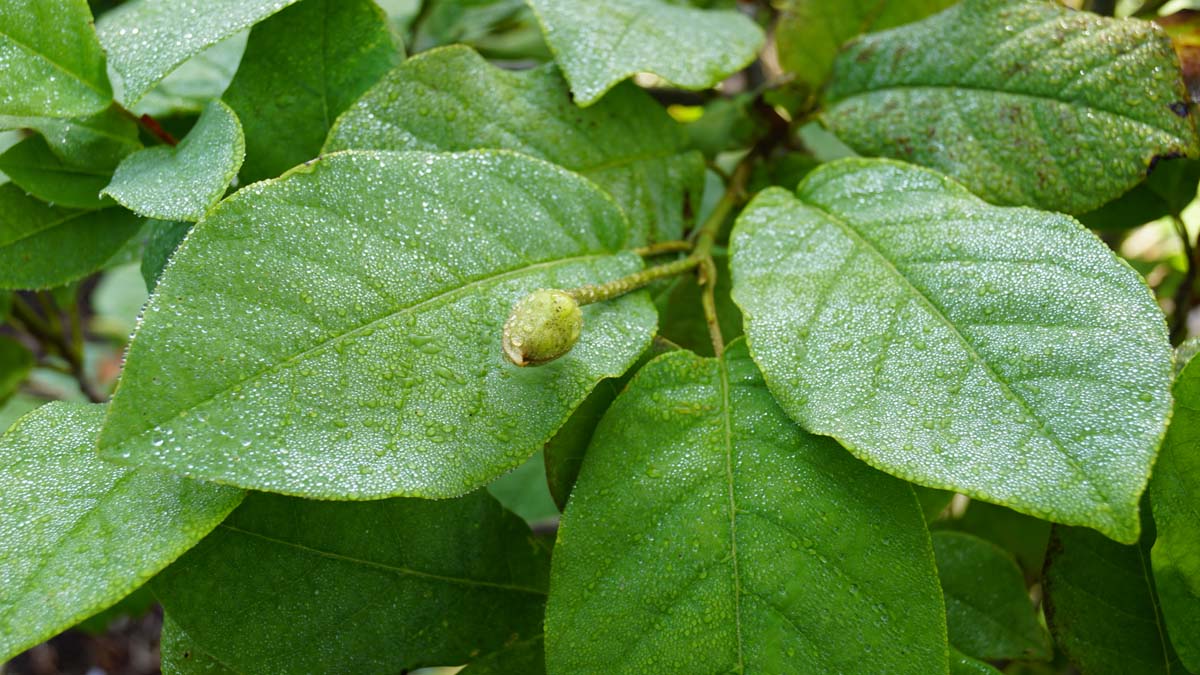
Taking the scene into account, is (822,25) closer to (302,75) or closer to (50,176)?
(302,75)

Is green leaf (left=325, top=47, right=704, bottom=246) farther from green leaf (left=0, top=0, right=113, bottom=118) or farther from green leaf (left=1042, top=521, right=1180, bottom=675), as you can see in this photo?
green leaf (left=1042, top=521, right=1180, bottom=675)

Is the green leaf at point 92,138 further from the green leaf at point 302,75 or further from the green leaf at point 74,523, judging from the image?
the green leaf at point 74,523

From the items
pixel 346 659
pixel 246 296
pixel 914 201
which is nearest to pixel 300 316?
pixel 246 296

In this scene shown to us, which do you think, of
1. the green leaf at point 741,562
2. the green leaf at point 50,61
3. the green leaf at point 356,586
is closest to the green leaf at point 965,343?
the green leaf at point 741,562

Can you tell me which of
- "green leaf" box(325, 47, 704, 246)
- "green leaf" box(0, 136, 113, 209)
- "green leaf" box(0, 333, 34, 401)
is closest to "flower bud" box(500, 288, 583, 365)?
"green leaf" box(325, 47, 704, 246)

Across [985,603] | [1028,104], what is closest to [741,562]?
[985,603]

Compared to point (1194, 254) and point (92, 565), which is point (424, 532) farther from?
point (1194, 254)
